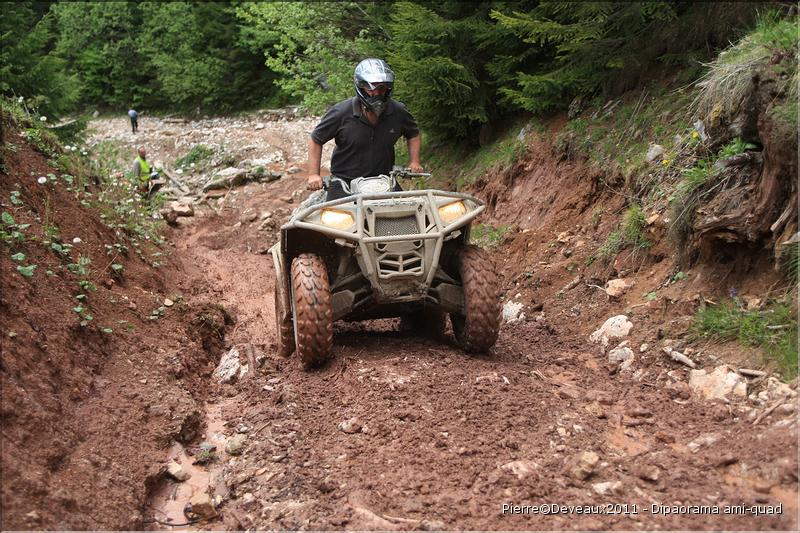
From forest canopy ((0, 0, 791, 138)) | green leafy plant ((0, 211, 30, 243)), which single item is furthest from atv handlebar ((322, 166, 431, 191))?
forest canopy ((0, 0, 791, 138))

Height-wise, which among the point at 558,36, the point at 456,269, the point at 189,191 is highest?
the point at 558,36

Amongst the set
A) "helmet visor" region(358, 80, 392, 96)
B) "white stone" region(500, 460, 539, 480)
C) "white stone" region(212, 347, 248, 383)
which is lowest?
"white stone" region(212, 347, 248, 383)

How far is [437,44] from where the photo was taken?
11.5 m

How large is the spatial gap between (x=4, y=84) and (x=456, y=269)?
33.0 feet

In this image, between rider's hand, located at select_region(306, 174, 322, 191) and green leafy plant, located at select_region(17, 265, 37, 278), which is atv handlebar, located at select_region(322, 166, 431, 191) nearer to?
rider's hand, located at select_region(306, 174, 322, 191)

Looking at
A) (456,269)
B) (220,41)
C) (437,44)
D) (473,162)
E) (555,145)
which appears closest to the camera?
(456,269)

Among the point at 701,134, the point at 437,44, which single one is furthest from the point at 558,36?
the point at 437,44

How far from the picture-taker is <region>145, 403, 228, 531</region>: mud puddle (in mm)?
4457

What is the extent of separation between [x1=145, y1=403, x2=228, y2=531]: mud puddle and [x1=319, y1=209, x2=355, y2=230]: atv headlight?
1792 mm

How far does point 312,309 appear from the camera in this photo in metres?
6.00

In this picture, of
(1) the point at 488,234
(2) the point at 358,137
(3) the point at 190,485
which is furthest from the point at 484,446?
(1) the point at 488,234

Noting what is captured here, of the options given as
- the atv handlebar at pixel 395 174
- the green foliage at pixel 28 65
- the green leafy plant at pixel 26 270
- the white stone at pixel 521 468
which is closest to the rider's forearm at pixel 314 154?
the atv handlebar at pixel 395 174

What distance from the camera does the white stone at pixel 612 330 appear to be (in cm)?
645

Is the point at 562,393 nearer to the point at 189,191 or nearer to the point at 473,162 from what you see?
the point at 473,162
